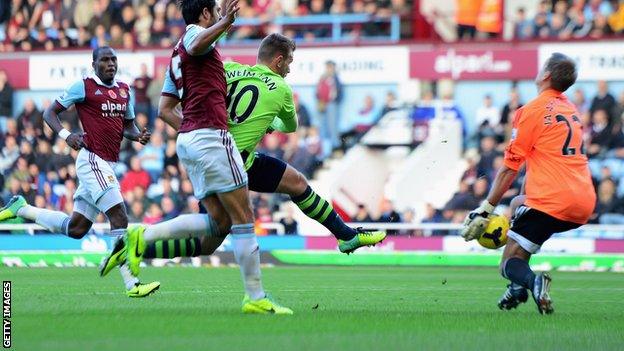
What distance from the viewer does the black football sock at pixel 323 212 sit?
→ 1205 cm

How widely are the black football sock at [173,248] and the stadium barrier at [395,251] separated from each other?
1090 centimetres

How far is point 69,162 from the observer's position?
2745cm

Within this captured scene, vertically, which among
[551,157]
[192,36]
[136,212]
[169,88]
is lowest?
[136,212]

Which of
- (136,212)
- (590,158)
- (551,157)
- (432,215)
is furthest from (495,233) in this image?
(136,212)

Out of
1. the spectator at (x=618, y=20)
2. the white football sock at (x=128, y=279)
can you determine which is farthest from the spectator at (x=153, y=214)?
the white football sock at (x=128, y=279)

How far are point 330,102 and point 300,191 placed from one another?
635 inches

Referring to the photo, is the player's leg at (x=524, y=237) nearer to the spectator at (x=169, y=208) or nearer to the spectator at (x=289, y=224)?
the spectator at (x=289, y=224)

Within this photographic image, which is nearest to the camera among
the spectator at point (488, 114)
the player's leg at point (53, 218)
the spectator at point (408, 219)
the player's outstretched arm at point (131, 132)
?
the player's outstretched arm at point (131, 132)

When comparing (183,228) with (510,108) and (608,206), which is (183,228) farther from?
(510,108)

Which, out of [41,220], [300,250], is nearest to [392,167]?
[300,250]

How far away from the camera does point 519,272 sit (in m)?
10.8

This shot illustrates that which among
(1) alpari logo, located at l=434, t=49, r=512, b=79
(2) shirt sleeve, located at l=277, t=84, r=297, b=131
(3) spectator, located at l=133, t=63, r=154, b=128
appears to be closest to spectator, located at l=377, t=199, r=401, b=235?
(1) alpari logo, located at l=434, t=49, r=512, b=79

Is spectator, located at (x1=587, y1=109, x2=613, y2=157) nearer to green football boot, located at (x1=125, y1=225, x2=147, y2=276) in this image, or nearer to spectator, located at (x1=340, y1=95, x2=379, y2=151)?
spectator, located at (x1=340, y1=95, x2=379, y2=151)

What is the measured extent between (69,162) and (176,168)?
94.9 inches
